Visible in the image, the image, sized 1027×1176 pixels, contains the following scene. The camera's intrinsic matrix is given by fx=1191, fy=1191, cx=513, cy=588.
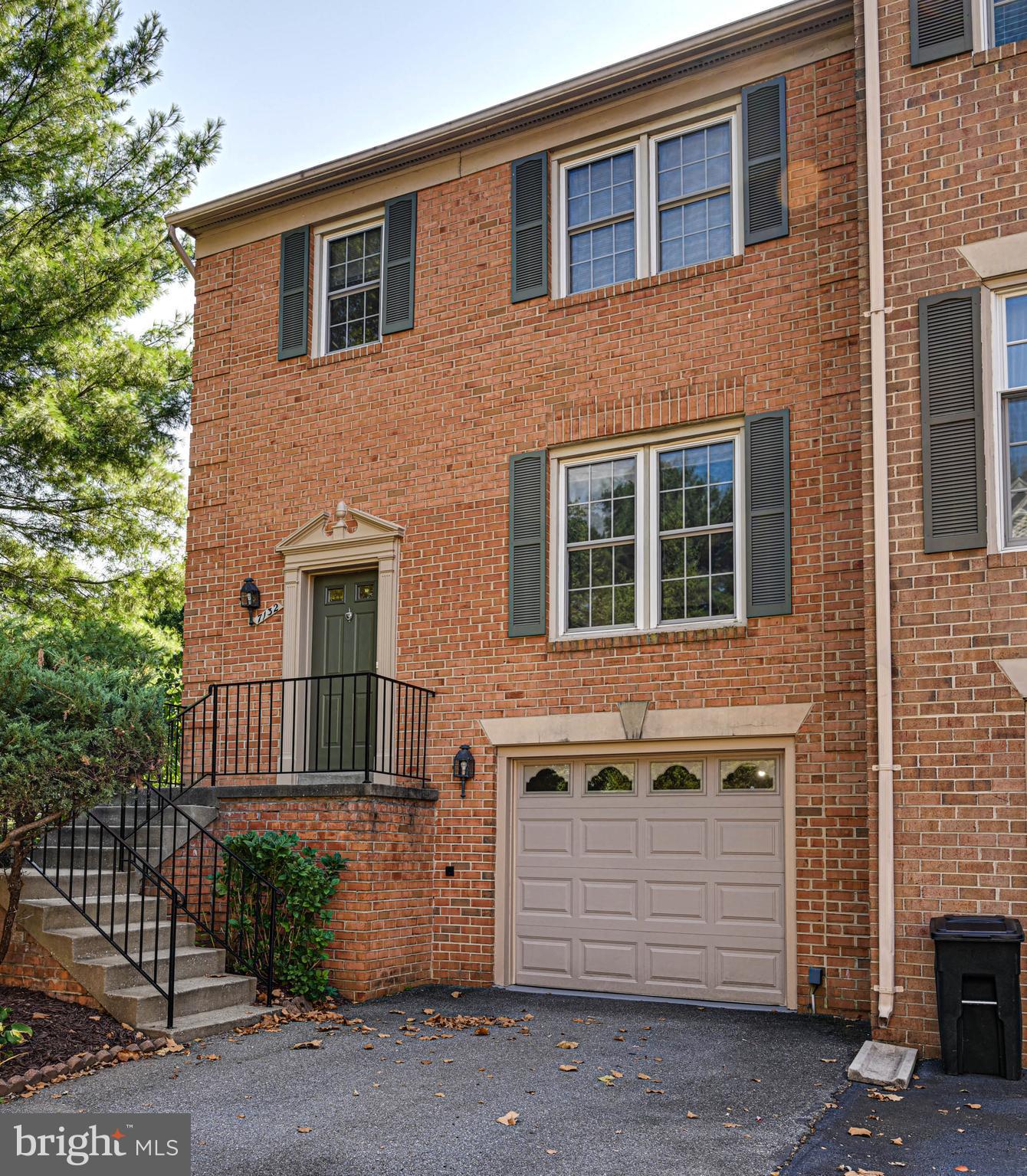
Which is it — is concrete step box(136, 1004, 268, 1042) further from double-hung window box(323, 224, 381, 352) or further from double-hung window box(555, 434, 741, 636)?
double-hung window box(323, 224, 381, 352)

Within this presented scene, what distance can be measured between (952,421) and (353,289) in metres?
6.20

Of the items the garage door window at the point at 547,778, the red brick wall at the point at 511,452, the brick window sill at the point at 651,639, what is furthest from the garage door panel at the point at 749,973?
the brick window sill at the point at 651,639

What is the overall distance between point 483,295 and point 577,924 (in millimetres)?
5404

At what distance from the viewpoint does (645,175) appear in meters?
9.93

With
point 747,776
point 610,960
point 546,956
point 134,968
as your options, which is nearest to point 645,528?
point 747,776

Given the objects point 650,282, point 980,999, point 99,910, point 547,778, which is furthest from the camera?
point 547,778

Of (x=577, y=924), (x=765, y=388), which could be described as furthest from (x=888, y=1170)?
(x=765, y=388)

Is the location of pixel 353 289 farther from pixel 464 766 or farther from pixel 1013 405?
pixel 1013 405

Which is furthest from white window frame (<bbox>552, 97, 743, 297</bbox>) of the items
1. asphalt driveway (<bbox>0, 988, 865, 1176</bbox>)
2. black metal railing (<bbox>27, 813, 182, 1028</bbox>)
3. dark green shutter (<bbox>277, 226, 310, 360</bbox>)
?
asphalt driveway (<bbox>0, 988, 865, 1176</bbox>)

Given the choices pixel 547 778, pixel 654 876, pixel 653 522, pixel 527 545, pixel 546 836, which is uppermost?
pixel 653 522

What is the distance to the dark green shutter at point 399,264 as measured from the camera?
430 inches

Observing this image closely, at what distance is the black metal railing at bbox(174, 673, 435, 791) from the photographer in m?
10.1

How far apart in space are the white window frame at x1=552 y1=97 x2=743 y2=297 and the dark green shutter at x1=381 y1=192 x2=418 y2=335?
1460 mm

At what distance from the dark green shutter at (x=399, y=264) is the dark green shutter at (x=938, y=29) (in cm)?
477
